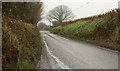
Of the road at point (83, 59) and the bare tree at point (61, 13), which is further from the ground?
the bare tree at point (61, 13)

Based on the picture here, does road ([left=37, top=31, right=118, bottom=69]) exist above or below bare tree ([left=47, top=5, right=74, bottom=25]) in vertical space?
below

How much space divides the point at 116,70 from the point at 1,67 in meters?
3.75

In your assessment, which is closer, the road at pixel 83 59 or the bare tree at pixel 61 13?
the road at pixel 83 59

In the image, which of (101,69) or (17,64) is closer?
(17,64)

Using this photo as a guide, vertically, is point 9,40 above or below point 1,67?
above

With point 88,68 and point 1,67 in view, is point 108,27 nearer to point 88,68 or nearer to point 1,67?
point 88,68

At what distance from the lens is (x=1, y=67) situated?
10.4 ft

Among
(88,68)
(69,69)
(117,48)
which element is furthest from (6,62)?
(117,48)

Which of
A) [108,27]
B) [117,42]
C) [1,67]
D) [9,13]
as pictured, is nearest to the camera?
[1,67]

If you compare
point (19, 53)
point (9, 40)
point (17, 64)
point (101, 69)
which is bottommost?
point (101, 69)

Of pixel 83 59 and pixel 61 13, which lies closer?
pixel 83 59

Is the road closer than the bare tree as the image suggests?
Yes

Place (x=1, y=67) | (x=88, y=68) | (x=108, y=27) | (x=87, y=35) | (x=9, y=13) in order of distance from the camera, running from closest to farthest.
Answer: (x=1, y=67) → (x=88, y=68) → (x=9, y=13) → (x=108, y=27) → (x=87, y=35)

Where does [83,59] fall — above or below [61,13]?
below
